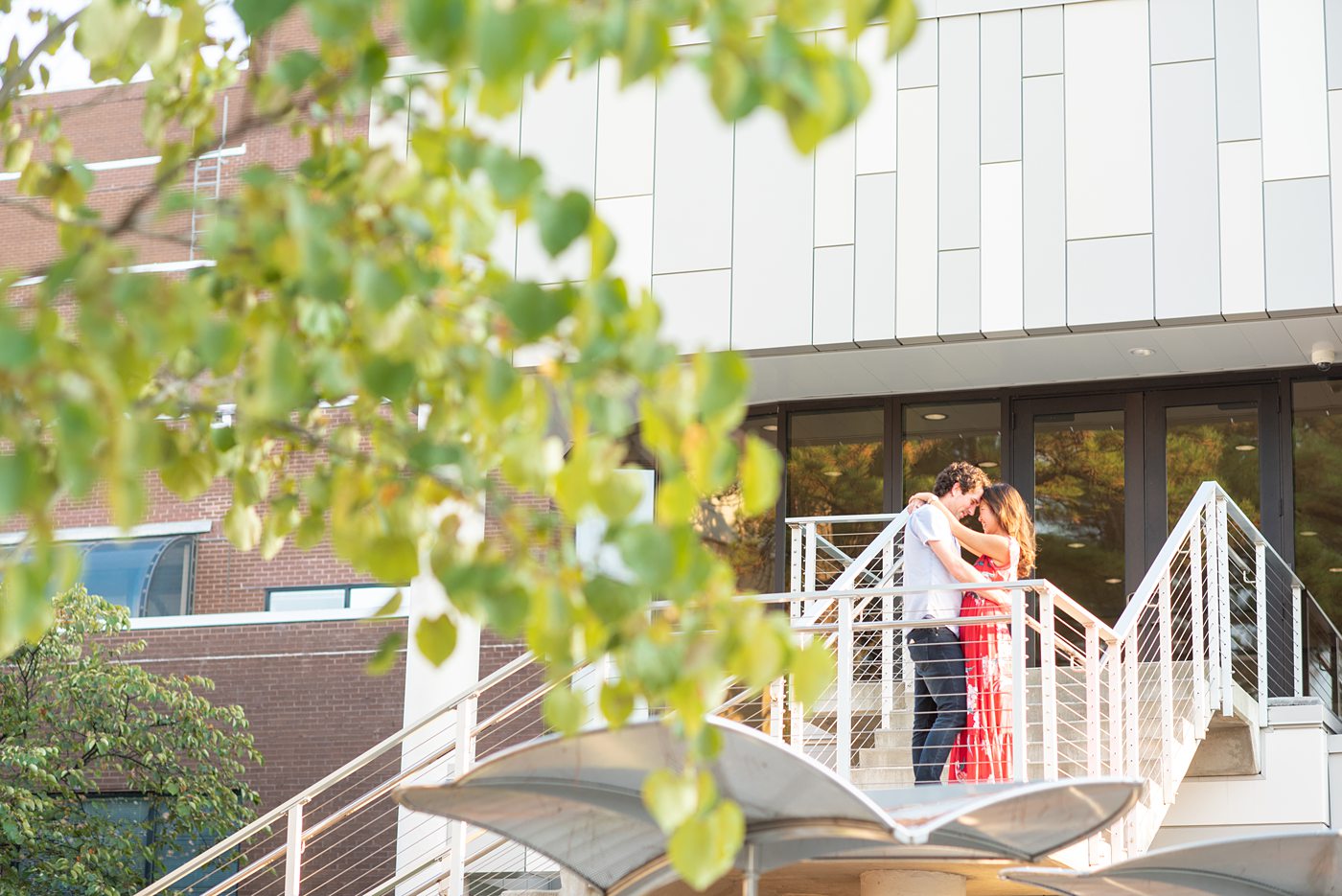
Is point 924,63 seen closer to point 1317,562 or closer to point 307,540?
point 1317,562

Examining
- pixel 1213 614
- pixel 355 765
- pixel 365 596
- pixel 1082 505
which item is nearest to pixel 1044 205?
pixel 1082 505

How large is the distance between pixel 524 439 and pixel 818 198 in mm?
10260

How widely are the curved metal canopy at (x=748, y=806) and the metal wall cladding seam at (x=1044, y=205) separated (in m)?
5.48

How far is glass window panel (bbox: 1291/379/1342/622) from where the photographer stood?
13258 millimetres

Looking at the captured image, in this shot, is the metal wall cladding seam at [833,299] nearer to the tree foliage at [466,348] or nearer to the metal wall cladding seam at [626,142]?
the metal wall cladding seam at [626,142]

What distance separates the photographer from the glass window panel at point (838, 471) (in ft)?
47.2

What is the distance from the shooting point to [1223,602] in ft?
34.8

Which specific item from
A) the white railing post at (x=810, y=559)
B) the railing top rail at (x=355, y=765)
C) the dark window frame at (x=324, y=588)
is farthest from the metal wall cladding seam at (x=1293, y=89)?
the dark window frame at (x=324, y=588)

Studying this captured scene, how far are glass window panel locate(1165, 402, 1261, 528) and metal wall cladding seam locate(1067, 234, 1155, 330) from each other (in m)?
1.68

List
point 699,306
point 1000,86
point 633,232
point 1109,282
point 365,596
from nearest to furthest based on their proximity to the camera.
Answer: point 1109,282, point 1000,86, point 699,306, point 633,232, point 365,596

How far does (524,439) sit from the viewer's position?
3.11 m

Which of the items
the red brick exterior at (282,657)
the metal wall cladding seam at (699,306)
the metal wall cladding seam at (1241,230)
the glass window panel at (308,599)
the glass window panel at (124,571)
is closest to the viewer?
the metal wall cladding seam at (1241,230)

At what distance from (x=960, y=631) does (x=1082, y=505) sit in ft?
15.9

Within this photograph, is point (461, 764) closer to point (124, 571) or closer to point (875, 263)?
point (875, 263)
